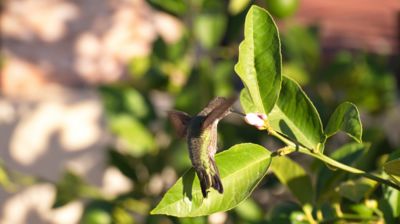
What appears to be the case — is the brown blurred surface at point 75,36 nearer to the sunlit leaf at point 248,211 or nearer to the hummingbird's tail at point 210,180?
the sunlit leaf at point 248,211

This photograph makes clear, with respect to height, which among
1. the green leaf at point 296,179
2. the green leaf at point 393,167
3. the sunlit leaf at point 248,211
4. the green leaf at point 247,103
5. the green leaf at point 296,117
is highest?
the green leaf at point 247,103

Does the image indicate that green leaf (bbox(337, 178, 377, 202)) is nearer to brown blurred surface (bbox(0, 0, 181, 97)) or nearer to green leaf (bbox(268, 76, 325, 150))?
green leaf (bbox(268, 76, 325, 150))

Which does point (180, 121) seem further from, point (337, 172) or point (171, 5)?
point (171, 5)

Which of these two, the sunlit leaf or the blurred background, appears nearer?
the sunlit leaf

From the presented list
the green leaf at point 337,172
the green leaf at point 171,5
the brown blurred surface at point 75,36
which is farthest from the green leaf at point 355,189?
the brown blurred surface at point 75,36

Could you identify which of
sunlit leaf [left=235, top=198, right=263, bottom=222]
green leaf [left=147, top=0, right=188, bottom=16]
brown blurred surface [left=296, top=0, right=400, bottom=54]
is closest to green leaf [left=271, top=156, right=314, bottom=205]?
sunlit leaf [left=235, top=198, right=263, bottom=222]

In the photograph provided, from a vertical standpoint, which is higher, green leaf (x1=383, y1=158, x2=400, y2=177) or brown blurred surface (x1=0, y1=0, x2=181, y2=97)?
green leaf (x1=383, y1=158, x2=400, y2=177)

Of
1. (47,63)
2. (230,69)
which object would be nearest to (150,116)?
(230,69)

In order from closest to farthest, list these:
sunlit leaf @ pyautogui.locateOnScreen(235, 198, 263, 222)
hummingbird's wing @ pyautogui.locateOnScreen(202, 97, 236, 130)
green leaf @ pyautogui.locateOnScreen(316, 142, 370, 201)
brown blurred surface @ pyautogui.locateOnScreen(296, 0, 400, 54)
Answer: hummingbird's wing @ pyautogui.locateOnScreen(202, 97, 236, 130)
green leaf @ pyautogui.locateOnScreen(316, 142, 370, 201)
sunlit leaf @ pyautogui.locateOnScreen(235, 198, 263, 222)
brown blurred surface @ pyautogui.locateOnScreen(296, 0, 400, 54)
